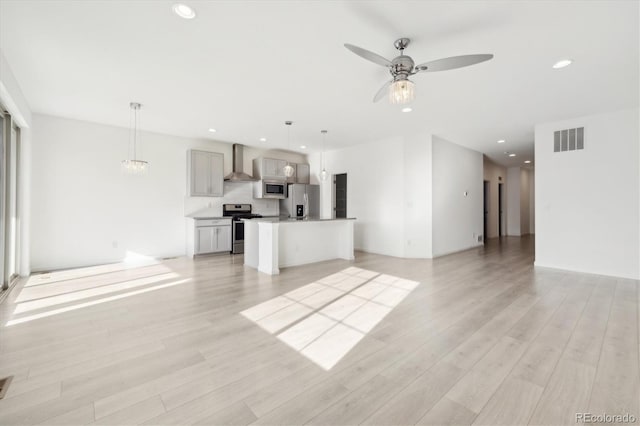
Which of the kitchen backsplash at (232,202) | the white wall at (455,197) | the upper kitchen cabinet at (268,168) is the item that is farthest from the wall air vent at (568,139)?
the kitchen backsplash at (232,202)

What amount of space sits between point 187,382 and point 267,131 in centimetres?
523

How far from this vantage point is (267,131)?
20.4 ft

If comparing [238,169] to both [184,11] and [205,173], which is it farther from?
[184,11]

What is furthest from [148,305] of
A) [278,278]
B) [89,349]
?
[278,278]

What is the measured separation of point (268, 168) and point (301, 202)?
1450 millimetres

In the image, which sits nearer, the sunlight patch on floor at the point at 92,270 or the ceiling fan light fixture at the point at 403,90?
the ceiling fan light fixture at the point at 403,90

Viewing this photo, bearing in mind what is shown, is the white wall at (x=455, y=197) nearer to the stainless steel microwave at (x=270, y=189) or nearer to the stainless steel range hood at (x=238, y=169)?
the stainless steel microwave at (x=270, y=189)

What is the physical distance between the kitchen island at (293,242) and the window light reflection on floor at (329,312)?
1145mm

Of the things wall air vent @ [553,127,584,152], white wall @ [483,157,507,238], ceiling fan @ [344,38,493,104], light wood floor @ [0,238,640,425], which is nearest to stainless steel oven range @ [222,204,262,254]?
light wood floor @ [0,238,640,425]

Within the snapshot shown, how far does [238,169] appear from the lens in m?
7.47

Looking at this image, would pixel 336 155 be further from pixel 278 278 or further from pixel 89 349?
pixel 89 349

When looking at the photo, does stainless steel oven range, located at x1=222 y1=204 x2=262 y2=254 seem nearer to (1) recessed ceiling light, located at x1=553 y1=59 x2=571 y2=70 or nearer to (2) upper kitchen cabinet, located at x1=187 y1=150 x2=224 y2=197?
(2) upper kitchen cabinet, located at x1=187 y1=150 x2=224 y2=197

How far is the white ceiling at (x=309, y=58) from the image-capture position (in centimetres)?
238

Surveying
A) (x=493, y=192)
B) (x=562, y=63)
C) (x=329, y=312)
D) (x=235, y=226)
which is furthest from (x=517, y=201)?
(x=329, y=312)
